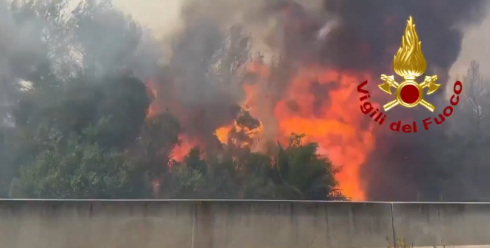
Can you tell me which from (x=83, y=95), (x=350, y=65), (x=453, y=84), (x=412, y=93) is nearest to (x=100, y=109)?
(x=83, y=95)

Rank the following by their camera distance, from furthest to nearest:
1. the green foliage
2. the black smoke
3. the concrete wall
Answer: the black smoke < the green foliage < the concrete wall

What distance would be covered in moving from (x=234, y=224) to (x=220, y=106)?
149 cm

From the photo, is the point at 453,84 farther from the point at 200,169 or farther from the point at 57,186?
the point at 57,186

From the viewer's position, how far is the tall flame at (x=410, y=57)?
4938 mm

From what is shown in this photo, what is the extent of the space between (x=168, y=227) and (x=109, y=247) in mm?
689

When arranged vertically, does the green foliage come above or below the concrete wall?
above

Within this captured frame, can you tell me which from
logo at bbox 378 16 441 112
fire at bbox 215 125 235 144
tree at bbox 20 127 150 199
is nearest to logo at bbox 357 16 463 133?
logo at bbox 378 16 441 112

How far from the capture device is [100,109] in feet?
13.8

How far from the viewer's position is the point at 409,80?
16.2 ft

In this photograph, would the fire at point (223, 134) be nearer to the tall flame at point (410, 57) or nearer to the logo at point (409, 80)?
the logo at point (409, 80)

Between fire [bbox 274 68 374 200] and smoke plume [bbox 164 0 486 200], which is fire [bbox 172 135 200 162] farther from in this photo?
fire [bbox 274 68 374 200]

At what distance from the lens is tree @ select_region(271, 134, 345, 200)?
14.7 ft

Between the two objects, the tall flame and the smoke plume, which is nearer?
the smoke plume

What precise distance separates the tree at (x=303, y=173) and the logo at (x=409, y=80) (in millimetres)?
Result: 1274
